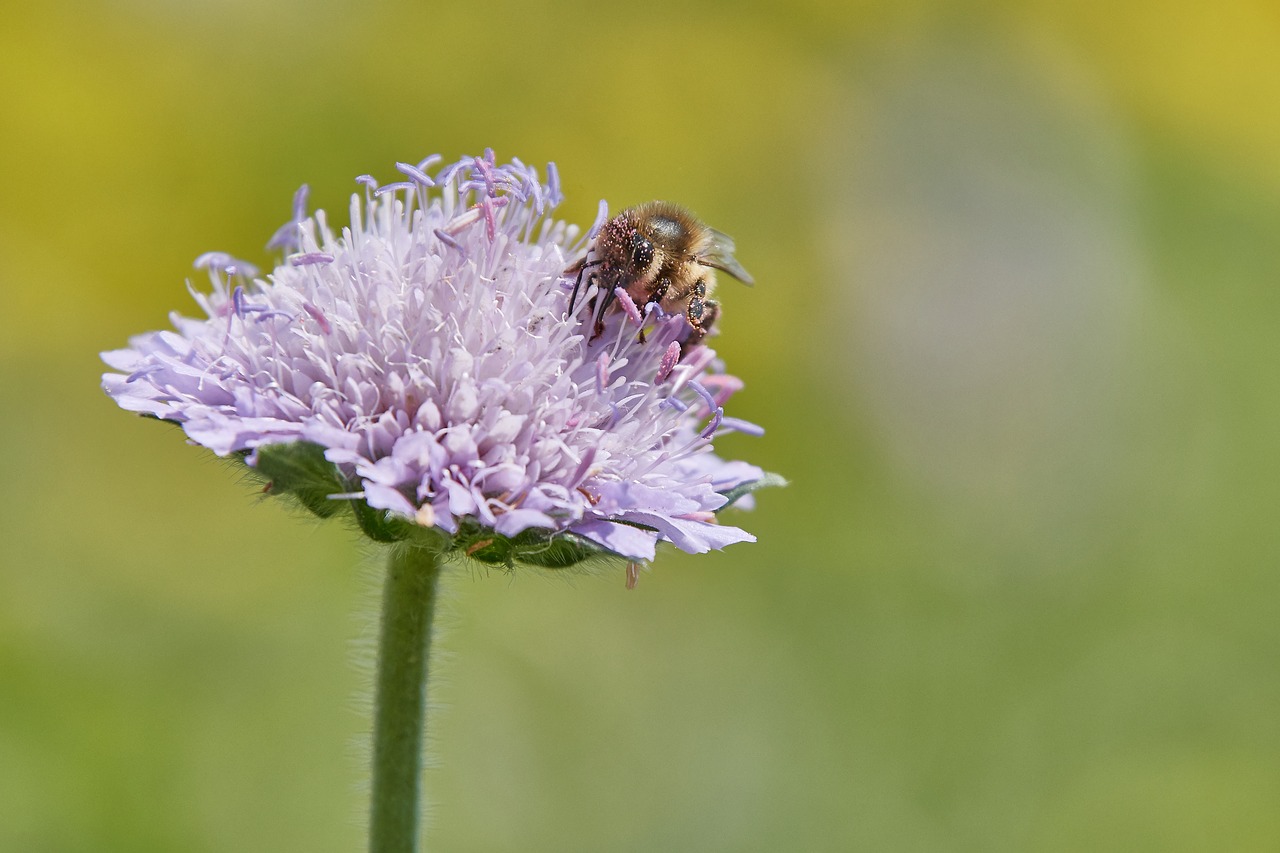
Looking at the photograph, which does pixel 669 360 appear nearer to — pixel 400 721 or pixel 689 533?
pixel 689 533

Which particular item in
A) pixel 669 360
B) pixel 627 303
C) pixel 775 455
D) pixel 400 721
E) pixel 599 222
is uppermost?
pixel 775 455

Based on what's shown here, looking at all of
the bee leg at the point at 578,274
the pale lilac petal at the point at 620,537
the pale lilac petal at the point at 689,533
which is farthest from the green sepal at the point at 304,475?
the bee leg at the point at 578,274

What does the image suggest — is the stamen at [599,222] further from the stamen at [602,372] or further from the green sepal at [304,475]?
the green sepal at [304,475]

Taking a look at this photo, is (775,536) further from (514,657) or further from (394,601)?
(394,601)

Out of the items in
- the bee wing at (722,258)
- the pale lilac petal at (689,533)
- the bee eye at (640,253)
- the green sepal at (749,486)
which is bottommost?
the pale lilac petal at (689,533)

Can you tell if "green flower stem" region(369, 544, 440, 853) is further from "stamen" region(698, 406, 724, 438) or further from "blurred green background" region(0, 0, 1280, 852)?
"blurred green background" region(0, 0, 1280, 852)

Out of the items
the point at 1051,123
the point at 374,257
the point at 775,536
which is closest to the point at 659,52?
the point at 1051,123

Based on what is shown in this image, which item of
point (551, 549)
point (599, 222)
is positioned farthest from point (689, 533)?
point (599, 222)

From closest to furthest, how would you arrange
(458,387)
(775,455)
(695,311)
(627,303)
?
(458,387), (627,303), (695,311), (775,455)
